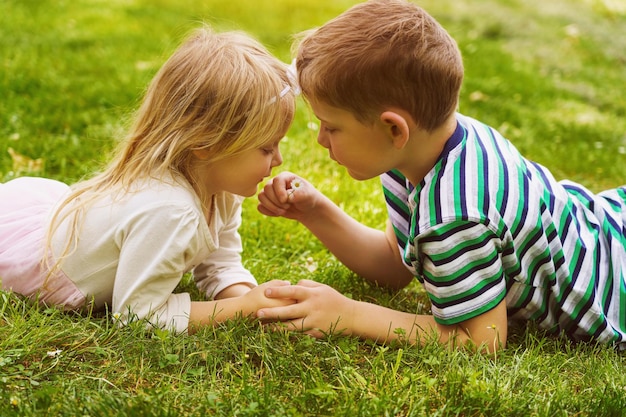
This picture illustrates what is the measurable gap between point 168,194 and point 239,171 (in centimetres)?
27

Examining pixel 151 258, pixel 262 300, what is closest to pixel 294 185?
pixel 262 300

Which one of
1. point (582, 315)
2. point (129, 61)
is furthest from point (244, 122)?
point (129, 61)

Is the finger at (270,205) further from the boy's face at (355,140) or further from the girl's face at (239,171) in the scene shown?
the boy's face at (355,140)

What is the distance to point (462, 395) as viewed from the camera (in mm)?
2041

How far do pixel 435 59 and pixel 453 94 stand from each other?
143 mm

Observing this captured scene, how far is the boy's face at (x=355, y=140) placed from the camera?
2326mm

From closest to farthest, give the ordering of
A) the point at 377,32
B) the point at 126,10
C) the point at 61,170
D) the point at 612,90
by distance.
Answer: the point at 377,32 < the point at 61,170 < the point at 612,90 < the point at 126,10

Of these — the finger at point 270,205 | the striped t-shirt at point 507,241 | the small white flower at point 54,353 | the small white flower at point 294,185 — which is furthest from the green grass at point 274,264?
the small white flower at point 294,185

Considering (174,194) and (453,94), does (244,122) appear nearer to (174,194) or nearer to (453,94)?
(174,194)

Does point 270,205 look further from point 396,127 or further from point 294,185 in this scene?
point 396,127

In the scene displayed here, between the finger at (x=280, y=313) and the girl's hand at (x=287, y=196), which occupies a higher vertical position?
the girl's hand at (x=287, y=196)

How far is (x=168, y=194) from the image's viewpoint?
7.71ft

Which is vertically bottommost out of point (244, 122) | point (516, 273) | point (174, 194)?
point (516, 273)

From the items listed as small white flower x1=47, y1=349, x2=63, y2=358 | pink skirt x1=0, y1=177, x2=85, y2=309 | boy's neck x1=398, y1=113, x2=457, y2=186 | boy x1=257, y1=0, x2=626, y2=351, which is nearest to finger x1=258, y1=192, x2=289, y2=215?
boy x1=257, y1=0, x2=626, y2=351
